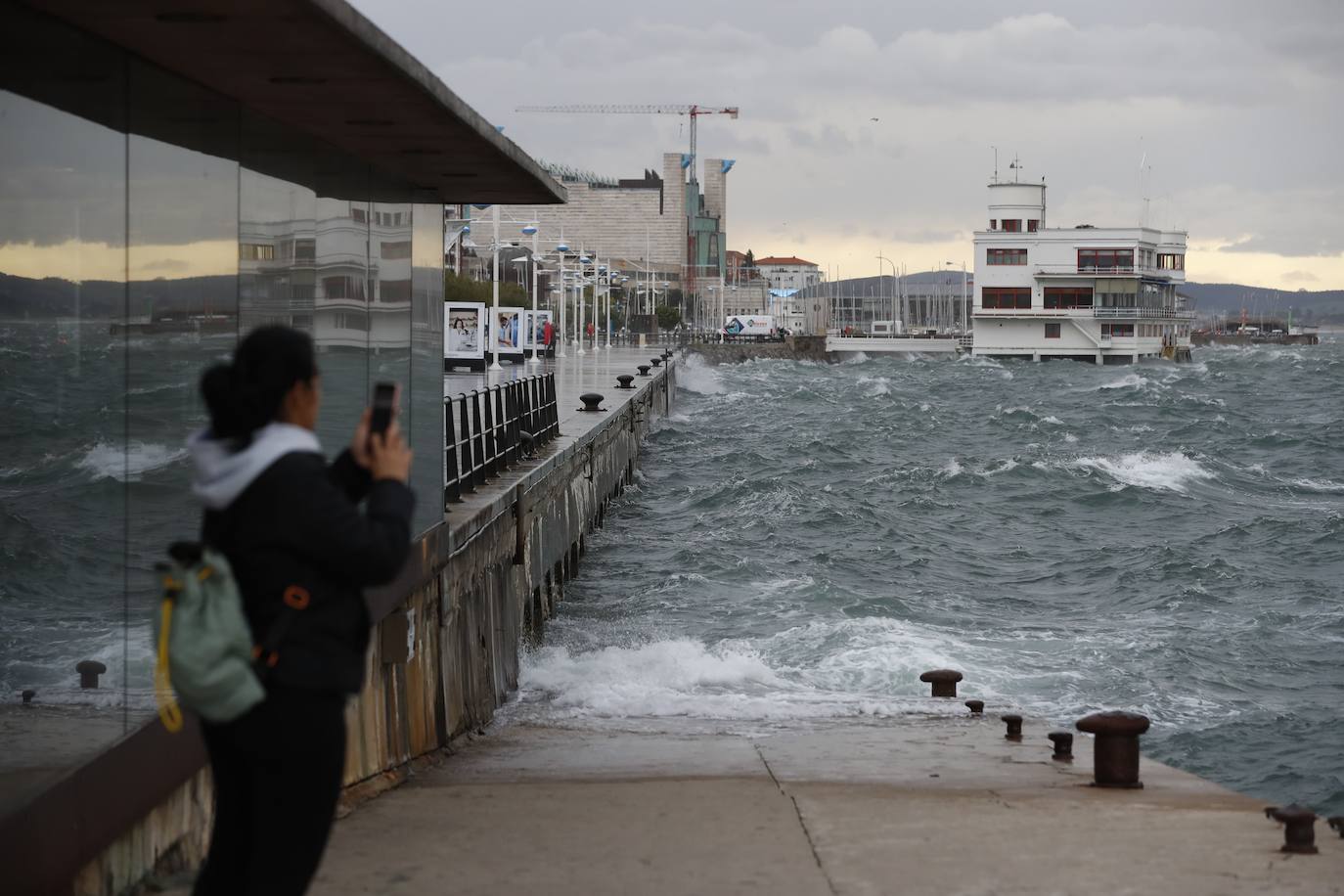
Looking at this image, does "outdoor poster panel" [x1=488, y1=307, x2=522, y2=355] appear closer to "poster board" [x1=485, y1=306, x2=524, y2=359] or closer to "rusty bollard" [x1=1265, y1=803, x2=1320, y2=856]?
"poster board" [x1=485, y1=306, x2=524, y2=359]

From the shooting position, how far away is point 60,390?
18.5 ft

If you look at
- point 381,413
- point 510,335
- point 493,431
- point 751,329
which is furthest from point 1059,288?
point 381,413

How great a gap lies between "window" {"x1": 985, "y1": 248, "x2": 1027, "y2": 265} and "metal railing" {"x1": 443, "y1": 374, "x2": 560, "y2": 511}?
4031 inches

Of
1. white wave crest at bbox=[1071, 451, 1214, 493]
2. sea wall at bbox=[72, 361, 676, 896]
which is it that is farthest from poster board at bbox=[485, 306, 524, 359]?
sea wall at bbox=[72, 361, 676, 896]

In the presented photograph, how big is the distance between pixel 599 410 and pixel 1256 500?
15.7 metres

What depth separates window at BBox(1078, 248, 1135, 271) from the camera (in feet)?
405

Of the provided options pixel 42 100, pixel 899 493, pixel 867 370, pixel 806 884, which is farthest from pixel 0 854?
pixel 867 370

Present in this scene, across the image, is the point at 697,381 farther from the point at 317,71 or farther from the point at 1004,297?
the point at 317,71

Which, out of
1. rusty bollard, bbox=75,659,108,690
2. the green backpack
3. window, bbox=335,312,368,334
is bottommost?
rusty bollard, bbox=75,659,108,690

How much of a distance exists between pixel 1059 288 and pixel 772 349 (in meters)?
27.7

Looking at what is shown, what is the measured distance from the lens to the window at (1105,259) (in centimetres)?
12344

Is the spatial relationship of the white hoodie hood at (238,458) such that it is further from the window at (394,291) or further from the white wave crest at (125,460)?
the window at (394,291)

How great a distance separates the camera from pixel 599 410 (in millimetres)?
32125

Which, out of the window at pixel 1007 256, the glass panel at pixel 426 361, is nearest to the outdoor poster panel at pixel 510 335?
the glass panel at pixel 426 361
